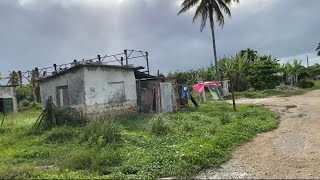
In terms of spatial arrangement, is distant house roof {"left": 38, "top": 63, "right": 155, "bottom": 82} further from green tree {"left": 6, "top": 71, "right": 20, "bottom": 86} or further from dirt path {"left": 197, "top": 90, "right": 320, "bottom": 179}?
green tree {"left": 6, "top": 71, "right": 20, "bottom": 86}

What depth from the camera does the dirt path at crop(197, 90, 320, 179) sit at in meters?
8.66

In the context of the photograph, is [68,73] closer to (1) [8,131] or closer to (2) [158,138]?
(1) [8,131]

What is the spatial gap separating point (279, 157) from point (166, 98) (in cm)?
1291

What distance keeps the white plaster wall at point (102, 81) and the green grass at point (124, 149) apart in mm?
2475

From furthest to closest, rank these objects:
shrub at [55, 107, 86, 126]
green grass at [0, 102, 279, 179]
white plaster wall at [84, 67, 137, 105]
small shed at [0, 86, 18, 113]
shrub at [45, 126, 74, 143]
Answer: small shed at [0, 86, 18, 113]
white plaster wall at [84, 67, 137, 105]
shrub at [55, 107, 86, 126]
shrub at [45, 126, 74, 143]
green grass at [0, 102, 279, 179]

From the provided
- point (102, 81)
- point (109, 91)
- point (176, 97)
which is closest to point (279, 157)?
point (102, 81)

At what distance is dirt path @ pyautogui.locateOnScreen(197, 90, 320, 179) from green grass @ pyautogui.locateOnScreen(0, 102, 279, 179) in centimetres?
44

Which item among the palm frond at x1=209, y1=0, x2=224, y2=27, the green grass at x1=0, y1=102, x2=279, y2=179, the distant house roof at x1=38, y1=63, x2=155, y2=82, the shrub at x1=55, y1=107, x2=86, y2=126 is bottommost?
the green grass at x1=0, y1=102, x2=279, y2=179

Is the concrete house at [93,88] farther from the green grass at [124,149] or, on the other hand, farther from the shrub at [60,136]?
the shrub at [60,136]

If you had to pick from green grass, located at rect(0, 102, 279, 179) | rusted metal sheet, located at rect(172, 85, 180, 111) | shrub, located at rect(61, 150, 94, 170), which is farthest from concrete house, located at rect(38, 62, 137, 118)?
shrub, located at rect(61, 150, 94, 170)

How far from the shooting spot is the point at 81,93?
18.8 metres

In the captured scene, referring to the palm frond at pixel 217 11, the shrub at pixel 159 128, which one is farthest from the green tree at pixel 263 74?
the shrub at pixel 159 128

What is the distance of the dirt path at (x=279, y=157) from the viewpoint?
866cm

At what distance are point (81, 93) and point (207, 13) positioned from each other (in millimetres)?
19474
